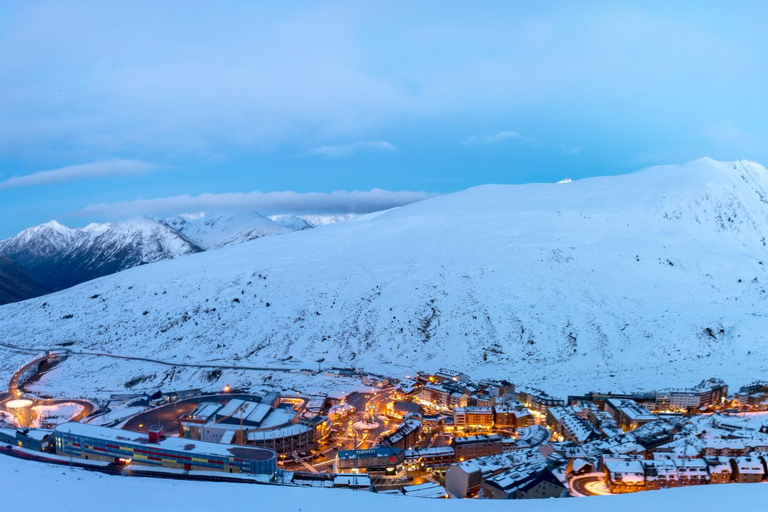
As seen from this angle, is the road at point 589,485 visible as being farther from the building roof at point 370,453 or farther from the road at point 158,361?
the road at point 158,361

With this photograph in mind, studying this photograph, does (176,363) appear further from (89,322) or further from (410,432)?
(410,432)

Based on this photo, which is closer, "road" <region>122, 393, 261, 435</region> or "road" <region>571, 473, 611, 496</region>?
"road" <region>571, 473, 611, 496</region>

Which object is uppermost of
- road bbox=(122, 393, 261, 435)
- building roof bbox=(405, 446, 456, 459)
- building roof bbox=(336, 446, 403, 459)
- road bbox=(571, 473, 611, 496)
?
road bbox=(122, 393, 261, 435)

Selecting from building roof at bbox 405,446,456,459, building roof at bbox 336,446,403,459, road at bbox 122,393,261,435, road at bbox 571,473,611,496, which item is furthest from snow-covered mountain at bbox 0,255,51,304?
road at bbox 571,473,611,496

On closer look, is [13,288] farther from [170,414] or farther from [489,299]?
[489,299]

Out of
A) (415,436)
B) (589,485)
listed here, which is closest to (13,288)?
(415,436)

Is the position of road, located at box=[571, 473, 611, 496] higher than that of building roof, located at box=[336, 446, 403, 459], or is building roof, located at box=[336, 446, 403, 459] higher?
building roof, located at box=[336, 446, 403, 459]

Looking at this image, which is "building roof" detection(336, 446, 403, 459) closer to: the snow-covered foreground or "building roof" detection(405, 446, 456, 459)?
"building roof" detection(405, 446, 456, 459)
